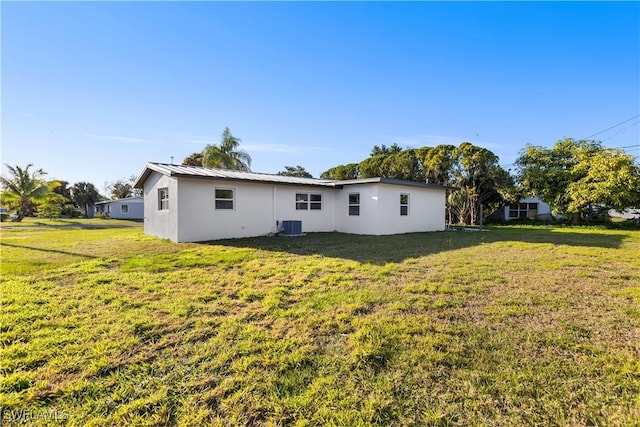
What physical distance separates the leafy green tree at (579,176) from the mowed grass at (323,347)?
46.1 feet

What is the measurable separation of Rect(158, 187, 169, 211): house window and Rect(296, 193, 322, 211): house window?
5396 mm

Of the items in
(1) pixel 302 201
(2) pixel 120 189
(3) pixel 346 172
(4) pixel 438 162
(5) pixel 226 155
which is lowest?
(1) pixel 302 201

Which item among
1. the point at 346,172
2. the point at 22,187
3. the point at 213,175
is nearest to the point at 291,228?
the point at 213,175

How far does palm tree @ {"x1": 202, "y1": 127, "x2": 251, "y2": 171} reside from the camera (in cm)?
2570

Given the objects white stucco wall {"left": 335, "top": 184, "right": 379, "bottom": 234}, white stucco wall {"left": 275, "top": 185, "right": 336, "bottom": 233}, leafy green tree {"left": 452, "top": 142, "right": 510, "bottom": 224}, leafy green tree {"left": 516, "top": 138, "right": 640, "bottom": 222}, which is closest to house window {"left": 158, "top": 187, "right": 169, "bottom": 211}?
white stucco wall {"left": 275, "top": 185, "right": 336, "bottom": 233}

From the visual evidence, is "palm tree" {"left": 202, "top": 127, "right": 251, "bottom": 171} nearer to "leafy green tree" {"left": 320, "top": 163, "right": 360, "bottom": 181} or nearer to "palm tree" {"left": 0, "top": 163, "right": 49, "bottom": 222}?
"leafy green tree" {"left": 320, "top": 163, "right": 360, "bottom": 181}

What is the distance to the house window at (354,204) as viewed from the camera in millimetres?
13555

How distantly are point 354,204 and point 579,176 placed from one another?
1476 cm

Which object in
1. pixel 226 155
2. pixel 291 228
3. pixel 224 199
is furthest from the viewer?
pixel 226 155

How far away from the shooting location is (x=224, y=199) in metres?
11.3

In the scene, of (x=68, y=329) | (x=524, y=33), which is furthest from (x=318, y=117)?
(x=68, y=329)

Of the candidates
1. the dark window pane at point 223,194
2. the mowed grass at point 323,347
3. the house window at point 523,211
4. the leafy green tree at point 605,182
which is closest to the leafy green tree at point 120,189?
the dark window pane at point 223,194

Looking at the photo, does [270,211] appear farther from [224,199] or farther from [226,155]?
[226,155]

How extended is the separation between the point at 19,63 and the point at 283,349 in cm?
941
